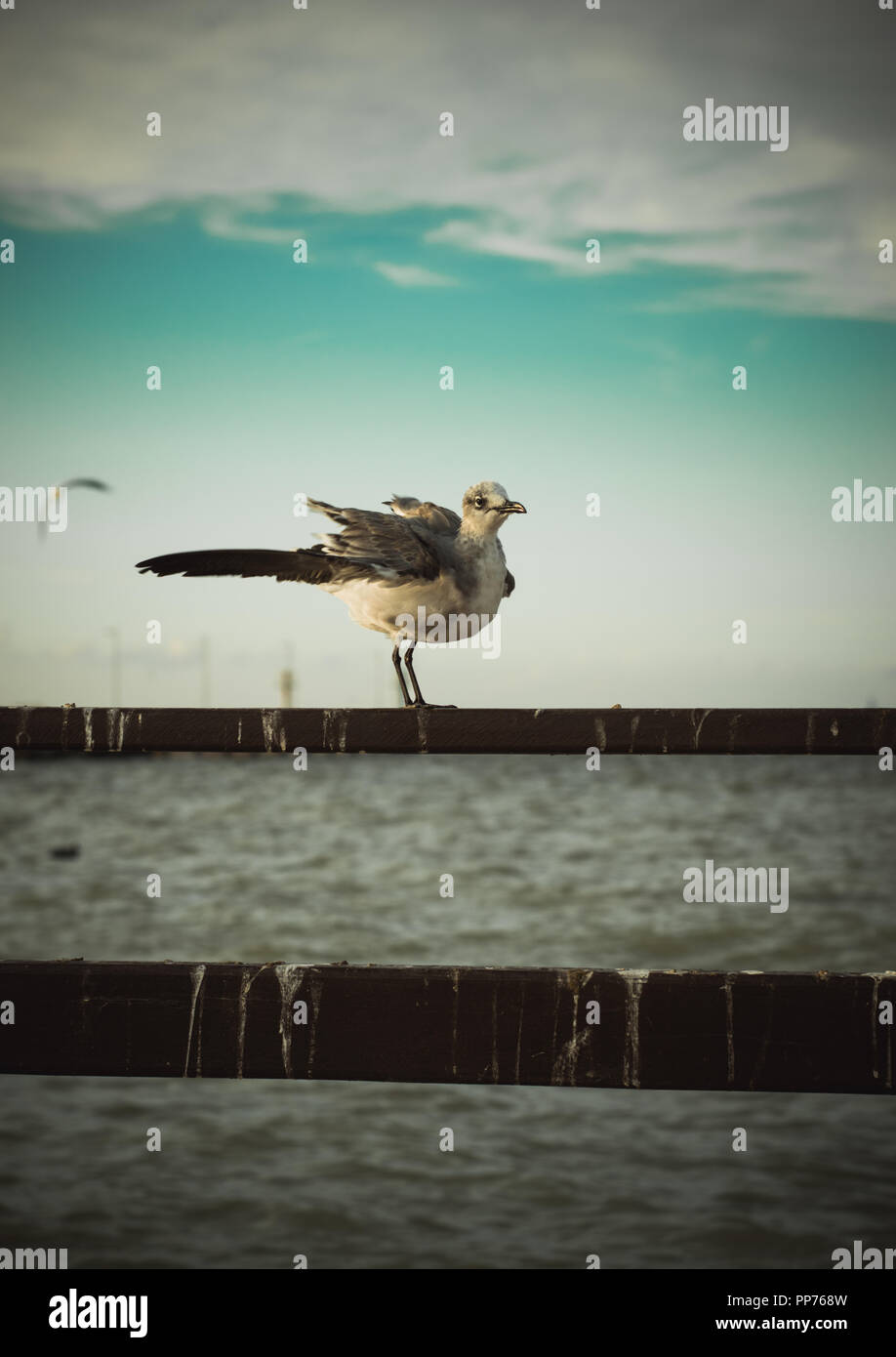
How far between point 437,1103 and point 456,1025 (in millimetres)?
6563

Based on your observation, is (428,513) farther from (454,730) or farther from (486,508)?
(454,730)

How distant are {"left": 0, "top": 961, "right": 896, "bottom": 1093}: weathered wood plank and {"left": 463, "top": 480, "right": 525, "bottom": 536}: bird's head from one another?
2553mm

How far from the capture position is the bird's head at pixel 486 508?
4.65 m

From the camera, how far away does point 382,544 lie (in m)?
4.37

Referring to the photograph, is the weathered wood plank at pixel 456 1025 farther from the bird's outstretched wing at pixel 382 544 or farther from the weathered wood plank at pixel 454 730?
the bird's outstretched wing at pixel 382 544

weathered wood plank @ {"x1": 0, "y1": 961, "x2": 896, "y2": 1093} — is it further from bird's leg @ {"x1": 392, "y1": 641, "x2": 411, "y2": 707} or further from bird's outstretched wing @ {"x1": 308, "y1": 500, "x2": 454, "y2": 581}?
bird's leg @ {"x1": 392, "y1": 641, "x2": 411, "y2": 707}

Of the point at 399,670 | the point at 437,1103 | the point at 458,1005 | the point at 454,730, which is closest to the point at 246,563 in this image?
the point at 454,730

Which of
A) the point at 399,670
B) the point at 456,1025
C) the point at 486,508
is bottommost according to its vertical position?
the point at 456,1025

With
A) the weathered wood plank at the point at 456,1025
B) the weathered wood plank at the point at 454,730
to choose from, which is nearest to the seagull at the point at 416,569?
the weathered wood plank at the point at 454,730

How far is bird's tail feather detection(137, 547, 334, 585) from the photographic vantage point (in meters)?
2.89

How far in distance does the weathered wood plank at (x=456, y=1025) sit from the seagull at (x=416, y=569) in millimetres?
1827

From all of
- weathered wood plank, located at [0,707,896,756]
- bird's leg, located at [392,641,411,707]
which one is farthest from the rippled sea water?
weathered wood plank, located at [0,707,896,756]

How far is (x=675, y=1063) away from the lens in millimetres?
2346
